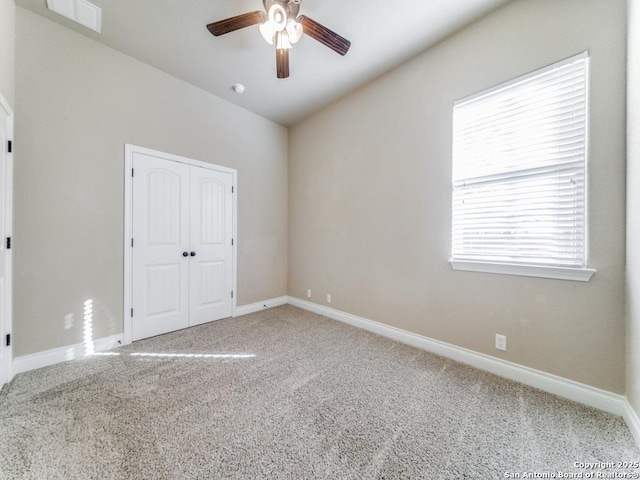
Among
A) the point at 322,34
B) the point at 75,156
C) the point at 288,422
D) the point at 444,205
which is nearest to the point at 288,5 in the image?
the point at 322,34

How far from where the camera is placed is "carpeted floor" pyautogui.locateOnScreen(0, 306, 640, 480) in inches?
49.6

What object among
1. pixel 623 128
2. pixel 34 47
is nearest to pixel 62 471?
pixel 34 47

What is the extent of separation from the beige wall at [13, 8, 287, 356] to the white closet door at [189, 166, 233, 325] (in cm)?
43

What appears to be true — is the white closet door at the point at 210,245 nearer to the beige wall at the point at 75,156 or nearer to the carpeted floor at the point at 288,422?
the beige wall at the point at 75,156

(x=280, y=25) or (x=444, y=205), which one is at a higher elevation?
(x=280, y=25)

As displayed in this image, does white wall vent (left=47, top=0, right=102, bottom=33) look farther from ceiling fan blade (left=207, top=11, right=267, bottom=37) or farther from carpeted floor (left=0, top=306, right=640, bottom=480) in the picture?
carpeted floor (left=0, top=306, right=640, bottom=480)

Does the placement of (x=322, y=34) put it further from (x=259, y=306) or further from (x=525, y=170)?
(x=259, y=306)

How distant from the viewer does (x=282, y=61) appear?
2137 mm

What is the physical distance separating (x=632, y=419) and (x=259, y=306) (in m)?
3.70

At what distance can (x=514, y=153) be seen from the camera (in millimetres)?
2012

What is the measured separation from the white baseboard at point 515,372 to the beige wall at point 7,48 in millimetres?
3912

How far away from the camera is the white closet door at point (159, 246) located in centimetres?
274

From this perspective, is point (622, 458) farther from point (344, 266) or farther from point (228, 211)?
point (228, 211)

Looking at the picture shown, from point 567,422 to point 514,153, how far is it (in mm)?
1900
